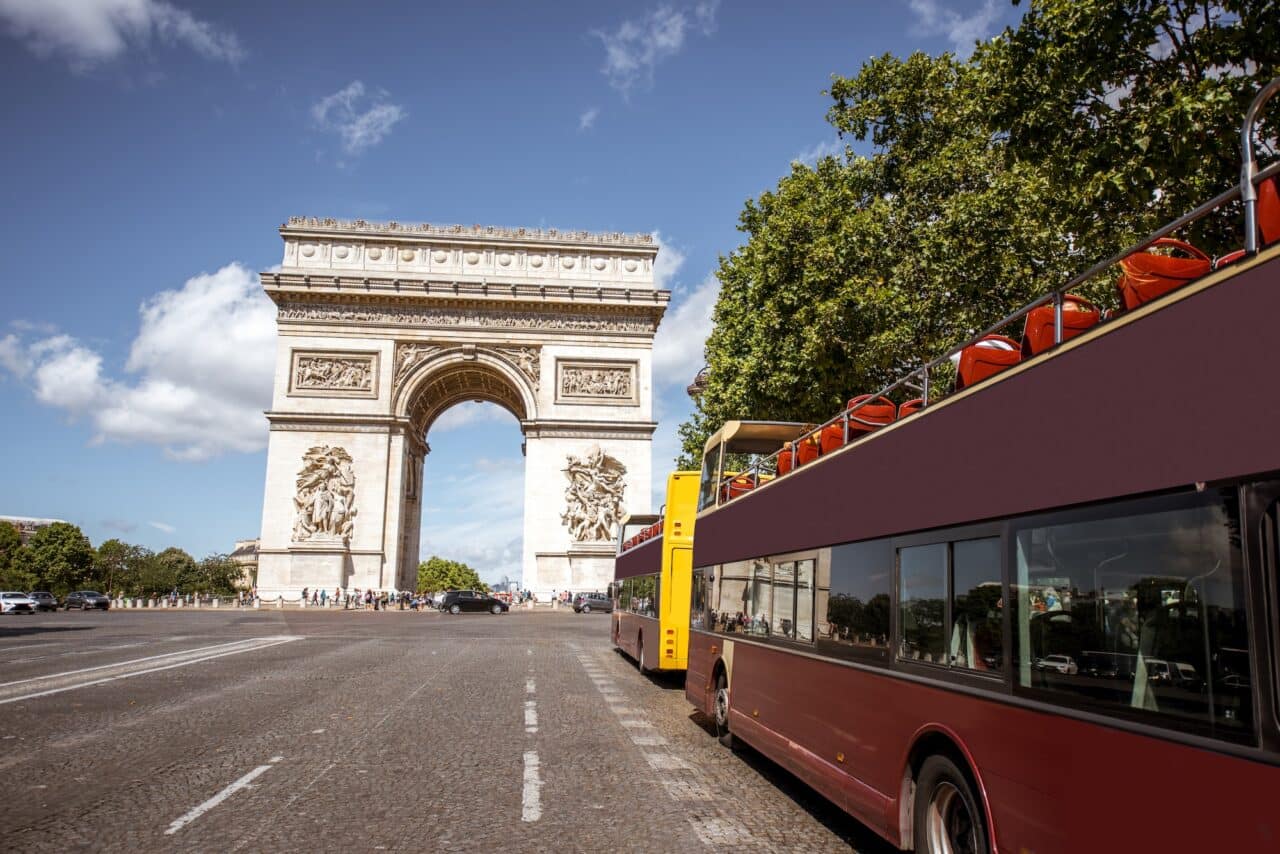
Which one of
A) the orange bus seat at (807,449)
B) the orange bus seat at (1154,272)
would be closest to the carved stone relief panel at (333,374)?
the orange bus seat at (807,449)

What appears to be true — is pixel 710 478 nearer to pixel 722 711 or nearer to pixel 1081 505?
pixel 722 711

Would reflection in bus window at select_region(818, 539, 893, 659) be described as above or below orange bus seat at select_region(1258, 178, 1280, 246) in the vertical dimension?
below

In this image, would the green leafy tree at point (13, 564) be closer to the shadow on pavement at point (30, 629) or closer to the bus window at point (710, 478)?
the shadow on pavement at point (30, 629)

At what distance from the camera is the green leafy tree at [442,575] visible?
509 feet

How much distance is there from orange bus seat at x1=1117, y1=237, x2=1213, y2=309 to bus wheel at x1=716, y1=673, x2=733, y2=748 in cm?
623

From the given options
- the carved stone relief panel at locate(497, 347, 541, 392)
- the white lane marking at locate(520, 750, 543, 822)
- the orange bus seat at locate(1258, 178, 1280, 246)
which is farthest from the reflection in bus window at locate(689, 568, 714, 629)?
the carved stone relief panel at locate(497, 347, 541, 392)

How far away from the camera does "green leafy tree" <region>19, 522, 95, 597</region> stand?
81438mm

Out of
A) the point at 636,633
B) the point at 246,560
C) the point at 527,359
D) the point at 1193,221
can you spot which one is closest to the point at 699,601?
the point at 636,633

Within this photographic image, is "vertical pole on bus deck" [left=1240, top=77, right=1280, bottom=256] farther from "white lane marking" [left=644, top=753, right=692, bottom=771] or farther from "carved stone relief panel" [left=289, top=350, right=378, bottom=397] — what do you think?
"carved stone relief panel" [left=289, top=350, right=378, bottom=397]

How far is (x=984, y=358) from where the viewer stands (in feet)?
15.0

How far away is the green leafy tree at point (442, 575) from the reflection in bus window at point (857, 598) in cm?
14954

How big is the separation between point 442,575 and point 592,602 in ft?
393

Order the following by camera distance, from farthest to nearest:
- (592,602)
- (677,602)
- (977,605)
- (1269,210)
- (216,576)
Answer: (216,576), (592,602), (677,602), (977,605), (1269,210)

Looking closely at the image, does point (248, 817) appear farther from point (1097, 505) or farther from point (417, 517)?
point (417, 517)
